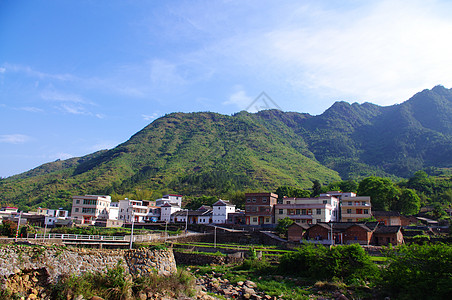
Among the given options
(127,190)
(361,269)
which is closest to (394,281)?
(361,269)

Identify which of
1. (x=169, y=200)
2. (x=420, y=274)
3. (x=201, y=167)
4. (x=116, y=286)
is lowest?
(x=116, y=286)

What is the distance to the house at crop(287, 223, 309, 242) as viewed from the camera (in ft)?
151

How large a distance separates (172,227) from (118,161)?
104141mm

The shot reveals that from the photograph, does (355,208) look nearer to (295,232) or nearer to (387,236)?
(387,236)

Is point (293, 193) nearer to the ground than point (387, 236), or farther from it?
farther from it

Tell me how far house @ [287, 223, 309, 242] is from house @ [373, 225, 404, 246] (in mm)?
8715

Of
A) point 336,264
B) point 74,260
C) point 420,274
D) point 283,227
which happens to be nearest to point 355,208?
point 283,227

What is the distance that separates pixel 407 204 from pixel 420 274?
5046cm

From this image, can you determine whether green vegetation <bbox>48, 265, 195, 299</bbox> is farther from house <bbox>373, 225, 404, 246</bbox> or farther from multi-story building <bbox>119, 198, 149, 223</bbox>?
multi-story building <bbox>119, 198, 149, 223</bbox>

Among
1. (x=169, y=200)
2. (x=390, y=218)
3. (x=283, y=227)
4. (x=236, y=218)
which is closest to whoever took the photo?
(x=283, y=227)

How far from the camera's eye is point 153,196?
342 ft

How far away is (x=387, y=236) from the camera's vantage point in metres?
43.4

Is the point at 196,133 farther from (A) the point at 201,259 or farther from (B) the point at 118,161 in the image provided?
(A) the point at 201,259

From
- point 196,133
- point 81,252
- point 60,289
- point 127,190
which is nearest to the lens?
point 60,289
